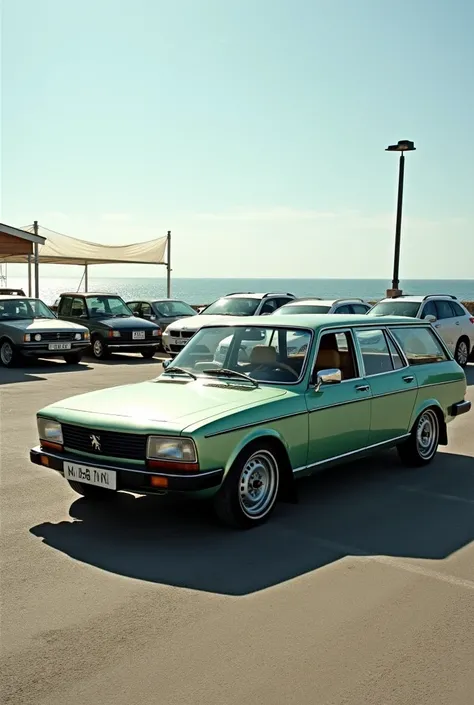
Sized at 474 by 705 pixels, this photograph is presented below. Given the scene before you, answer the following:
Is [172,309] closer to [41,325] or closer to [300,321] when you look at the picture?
[41,325]

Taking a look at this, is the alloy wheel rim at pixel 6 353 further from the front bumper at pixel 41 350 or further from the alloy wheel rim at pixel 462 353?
the alloy wheel rim at pixel 462 353

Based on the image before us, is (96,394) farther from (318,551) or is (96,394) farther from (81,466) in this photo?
(318,551)

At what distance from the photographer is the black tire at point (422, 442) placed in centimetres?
755

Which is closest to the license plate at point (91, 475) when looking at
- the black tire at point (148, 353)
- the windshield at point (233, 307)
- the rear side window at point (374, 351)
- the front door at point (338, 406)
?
the front door at point (338, 406)

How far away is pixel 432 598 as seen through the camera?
4320mm

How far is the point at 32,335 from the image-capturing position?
16422 mm

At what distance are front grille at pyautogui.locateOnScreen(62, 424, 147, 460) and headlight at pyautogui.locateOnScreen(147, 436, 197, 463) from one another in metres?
0.06

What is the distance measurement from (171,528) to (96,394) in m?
1.38

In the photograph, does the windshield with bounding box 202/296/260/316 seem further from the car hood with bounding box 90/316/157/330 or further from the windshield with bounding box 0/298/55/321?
the windshield with bounding box 0/298/55/321

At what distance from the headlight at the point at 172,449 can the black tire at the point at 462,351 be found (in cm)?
1360

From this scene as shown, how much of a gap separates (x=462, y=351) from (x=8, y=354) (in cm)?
1018

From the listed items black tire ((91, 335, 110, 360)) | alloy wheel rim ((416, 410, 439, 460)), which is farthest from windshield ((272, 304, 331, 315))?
alloy wheel rim ((416, 410, 439, 460))

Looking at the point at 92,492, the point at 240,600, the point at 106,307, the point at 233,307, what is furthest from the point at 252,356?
the point at 106,307

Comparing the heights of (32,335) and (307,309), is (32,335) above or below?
below
